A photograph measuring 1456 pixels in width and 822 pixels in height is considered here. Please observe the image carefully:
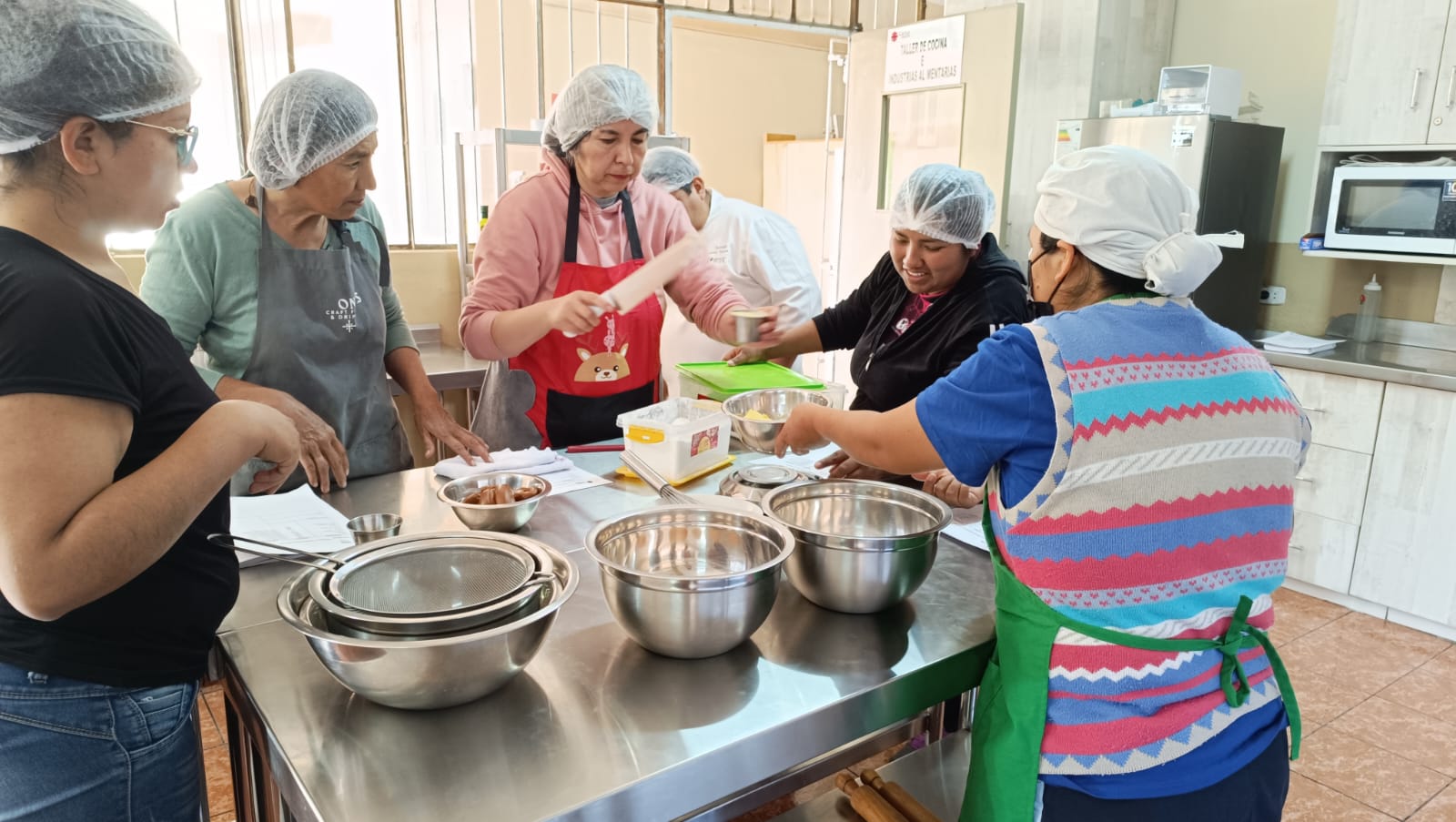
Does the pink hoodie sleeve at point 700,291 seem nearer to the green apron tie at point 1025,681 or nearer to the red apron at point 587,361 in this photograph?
the red apron at point 587,361

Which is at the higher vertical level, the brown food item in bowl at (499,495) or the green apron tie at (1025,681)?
the brown food item in bowl at (499,495)

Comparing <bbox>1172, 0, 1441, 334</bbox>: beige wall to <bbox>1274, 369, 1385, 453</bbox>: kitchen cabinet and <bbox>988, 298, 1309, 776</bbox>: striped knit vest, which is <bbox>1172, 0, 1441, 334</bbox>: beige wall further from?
<bbox>988, 298, 1309, 776</bbox>: striped knit vest

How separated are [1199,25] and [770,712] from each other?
4.82 m

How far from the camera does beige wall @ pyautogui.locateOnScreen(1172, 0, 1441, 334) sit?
4.07 m

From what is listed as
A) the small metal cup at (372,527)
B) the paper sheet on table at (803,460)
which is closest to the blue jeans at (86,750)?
the small metal cup at (372,527)

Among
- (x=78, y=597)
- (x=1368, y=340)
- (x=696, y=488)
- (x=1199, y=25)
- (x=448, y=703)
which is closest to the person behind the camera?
(x=78, y=597)

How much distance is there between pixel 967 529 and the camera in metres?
1.74

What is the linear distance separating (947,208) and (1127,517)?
117 centimetres

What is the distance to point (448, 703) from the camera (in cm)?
107

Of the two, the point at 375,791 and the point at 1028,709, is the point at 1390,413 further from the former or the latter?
the point at 375,791

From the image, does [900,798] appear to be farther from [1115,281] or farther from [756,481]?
[1115,281]

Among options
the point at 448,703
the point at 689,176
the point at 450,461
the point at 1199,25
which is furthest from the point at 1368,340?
the point at 448,703

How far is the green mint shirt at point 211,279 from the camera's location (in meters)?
1.75

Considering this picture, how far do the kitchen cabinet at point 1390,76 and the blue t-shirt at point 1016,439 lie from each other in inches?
130
